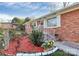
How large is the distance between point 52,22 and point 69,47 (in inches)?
15.1

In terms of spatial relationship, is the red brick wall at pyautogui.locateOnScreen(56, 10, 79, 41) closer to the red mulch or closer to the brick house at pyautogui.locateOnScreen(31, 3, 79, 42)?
the brick house at pyautogui.locateOnScreen(31, 3, 79, 42)

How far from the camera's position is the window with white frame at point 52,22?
274cm

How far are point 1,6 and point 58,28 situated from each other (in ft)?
2.52

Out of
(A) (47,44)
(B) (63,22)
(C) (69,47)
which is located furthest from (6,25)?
(C) (69,47)

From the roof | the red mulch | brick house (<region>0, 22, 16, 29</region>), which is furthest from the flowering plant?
brick house (<region>0, 22, 16, 29</region>)

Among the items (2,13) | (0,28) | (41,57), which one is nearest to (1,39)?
(0,28)

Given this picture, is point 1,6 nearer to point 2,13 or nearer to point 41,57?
A: point 2,13

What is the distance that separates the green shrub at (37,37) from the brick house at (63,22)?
9cm

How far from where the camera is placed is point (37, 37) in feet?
8.91

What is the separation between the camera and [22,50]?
2.71 m

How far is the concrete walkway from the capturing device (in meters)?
2.67

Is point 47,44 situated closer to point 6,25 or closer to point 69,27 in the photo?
point 69,27

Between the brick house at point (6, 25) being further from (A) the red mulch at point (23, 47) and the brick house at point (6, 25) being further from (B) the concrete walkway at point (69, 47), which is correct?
(B) the concrete walkway at point (69, 47)

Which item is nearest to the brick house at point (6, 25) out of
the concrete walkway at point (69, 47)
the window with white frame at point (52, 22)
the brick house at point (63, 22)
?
the brick house at point (63, 22)
